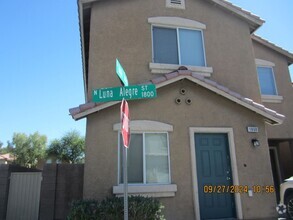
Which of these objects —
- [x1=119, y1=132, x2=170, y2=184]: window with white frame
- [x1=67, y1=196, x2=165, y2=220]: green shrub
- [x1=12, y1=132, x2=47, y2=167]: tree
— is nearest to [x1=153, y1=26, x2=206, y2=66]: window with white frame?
[x1=119, y1=132, x2=170, y2=184]: window with white frame

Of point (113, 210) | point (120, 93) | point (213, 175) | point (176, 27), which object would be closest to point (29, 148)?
point (176, 27)

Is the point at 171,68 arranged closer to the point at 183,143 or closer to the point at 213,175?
the point at 183,143

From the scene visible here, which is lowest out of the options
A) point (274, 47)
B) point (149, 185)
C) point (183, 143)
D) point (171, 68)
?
point (149, 185)

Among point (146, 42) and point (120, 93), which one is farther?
point (146, 42)

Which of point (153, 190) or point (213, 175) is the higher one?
point (213, 175)

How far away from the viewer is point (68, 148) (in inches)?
1427

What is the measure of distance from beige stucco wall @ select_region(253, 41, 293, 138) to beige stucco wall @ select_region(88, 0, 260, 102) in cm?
269

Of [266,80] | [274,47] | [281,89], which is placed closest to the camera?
[281,89]

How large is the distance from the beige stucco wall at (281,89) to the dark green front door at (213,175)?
4107 mm

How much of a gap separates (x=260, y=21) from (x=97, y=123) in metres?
7.57

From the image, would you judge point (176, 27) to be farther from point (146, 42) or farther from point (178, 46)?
point (146, 42)

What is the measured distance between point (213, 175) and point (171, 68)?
377 cm

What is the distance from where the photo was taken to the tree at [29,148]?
40188 millimetres

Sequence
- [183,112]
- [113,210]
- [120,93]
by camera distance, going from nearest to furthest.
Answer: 1. [120,93]
2. [113,210]
3. [183,112]
